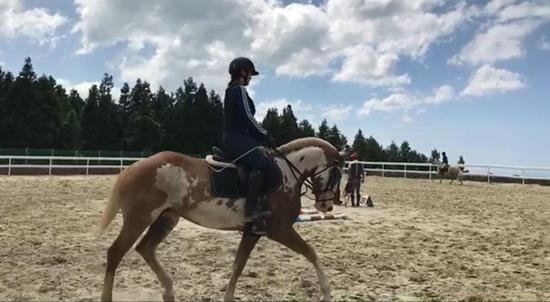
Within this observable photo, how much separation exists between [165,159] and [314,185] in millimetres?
1935

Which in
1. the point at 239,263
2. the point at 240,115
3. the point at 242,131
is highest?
the point at 240,115

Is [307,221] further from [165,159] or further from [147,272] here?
[165,159]

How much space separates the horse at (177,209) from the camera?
582 cm

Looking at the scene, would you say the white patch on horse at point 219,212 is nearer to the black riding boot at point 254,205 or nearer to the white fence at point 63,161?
the black riding boot at point 254,205

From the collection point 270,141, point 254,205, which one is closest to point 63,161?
point 270,141

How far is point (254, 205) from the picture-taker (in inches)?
237

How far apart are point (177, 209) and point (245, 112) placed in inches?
54.6

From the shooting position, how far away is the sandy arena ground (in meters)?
6.87

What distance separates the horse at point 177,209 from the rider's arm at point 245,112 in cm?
56

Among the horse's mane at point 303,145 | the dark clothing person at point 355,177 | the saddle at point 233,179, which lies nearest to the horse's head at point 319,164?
the horse's mane at point 303,145

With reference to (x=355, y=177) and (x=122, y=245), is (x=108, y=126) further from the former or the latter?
(x=122, y=245)

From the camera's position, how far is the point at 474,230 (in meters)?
12.9

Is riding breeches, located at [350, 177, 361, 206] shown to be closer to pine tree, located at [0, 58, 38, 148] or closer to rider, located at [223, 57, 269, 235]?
rider, located at [223, 57, 269, 235]

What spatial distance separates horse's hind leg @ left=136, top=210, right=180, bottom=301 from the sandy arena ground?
49 cm
